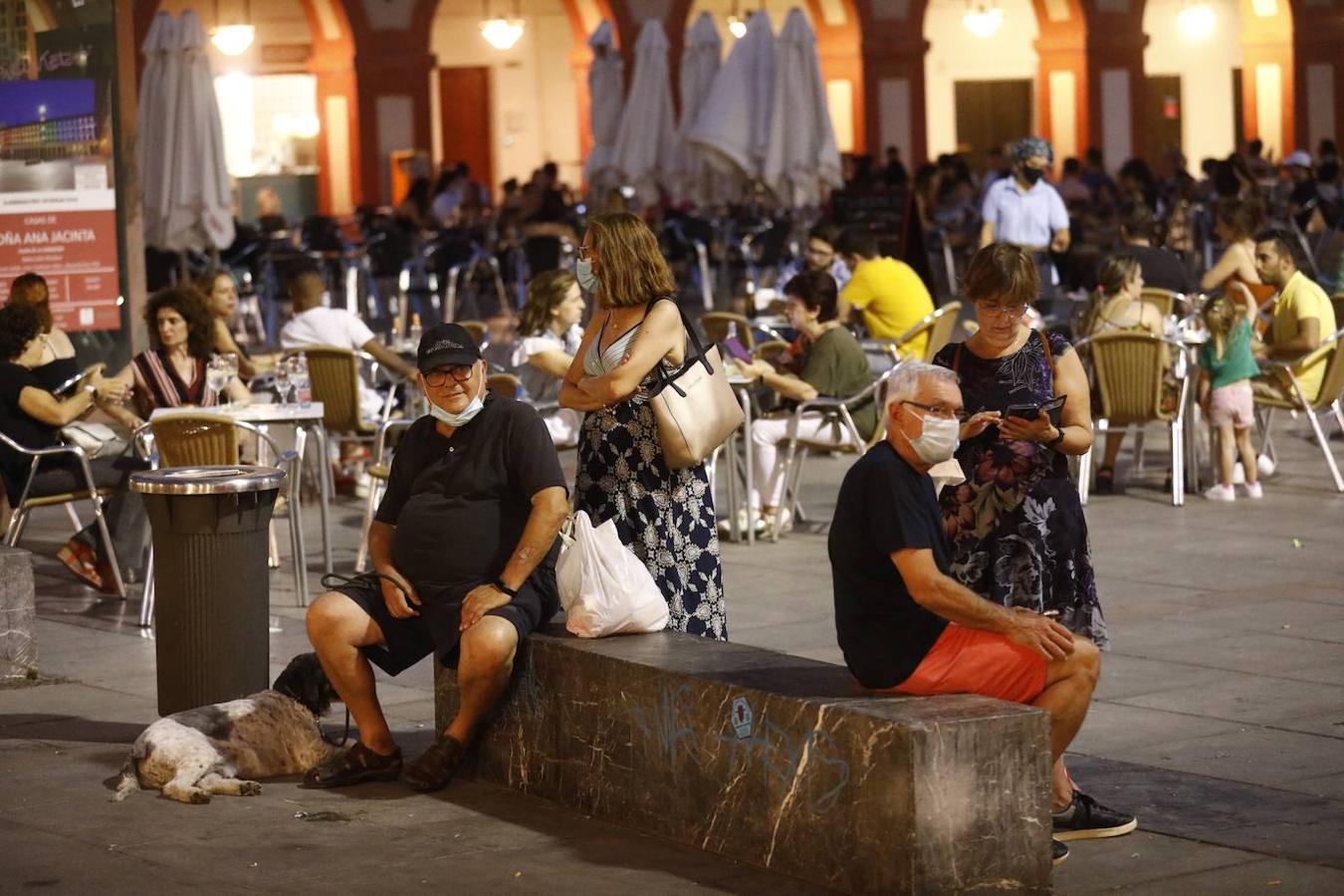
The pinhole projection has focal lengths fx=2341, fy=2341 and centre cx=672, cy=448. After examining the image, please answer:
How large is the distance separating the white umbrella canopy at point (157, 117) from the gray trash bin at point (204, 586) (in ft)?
32.4

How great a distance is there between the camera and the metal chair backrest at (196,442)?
27.2 feet

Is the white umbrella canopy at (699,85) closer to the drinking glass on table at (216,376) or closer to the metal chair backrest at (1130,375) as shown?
the metal chair backrest at (1130,375)

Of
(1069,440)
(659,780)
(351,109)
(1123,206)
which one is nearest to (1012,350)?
(1069,440)

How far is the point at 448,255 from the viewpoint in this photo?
20000 millimetres

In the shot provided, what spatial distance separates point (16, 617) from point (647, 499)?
2.49 metres

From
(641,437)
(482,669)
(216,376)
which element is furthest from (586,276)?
(216,376)

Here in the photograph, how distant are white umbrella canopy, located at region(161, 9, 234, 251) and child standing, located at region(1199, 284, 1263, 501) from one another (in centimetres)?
769

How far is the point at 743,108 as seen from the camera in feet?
62.5

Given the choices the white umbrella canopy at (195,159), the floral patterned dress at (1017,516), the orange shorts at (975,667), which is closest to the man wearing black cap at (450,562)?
the floral patterned dress at (1017,516)

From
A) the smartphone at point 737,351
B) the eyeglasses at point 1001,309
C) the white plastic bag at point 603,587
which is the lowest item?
the white plastic bag at point 603,587

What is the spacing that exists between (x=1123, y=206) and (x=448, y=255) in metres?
7.27

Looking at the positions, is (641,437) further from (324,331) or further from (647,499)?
(324,331)

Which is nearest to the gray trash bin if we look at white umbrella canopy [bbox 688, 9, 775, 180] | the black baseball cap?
the black baseball cap

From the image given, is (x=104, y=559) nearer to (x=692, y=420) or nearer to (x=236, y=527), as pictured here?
(x=236, y=527)
